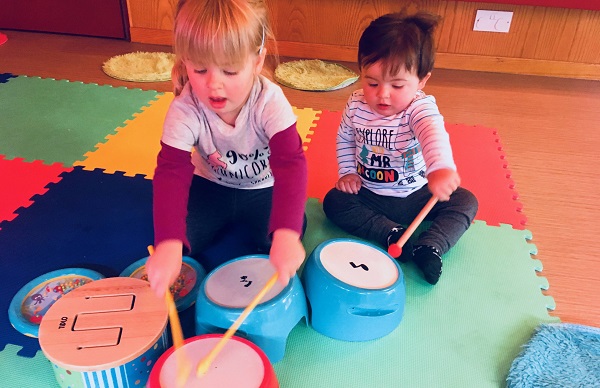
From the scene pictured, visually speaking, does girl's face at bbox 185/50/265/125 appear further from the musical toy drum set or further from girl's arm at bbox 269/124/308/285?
the musical toy drum set

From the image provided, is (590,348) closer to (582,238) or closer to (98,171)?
(582,238)

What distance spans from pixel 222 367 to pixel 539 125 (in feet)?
4.66

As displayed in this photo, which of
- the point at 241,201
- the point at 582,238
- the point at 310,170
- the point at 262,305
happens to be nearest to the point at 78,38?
the point at 310,170

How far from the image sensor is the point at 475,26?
2045 millimetres

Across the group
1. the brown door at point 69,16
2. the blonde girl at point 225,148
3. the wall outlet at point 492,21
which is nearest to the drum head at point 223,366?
the blonde girl at point 225,148

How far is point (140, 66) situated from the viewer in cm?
196

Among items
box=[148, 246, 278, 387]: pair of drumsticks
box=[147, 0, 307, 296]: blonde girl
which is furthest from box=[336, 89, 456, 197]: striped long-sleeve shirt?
box=[148, 246, 278, 387]: pair of drumsticks

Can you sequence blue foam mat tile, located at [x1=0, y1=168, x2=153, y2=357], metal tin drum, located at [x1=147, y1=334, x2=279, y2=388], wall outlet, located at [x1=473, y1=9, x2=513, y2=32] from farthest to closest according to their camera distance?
wall outlet, located at [x1=473, y1=9, x2=513, y2=32] < blue foam mat tile, located at [x1=0, y1=168, x2=153, y2=357] < metal tin drum, located at [x1=147, y1=334, x2=279, y2=388]

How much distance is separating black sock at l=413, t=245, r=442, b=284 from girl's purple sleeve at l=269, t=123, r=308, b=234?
29 centimetres

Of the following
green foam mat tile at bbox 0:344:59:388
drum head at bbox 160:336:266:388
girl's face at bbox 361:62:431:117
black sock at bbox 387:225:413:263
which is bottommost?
green foam mat tile at bbox 0:344:59:388

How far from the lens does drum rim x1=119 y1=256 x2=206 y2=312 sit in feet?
2.90

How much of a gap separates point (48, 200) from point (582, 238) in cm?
124

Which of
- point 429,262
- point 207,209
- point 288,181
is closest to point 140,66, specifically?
point 207,209

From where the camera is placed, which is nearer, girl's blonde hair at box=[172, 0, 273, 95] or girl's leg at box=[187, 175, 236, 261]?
girl's blonde hair at box=[172, 0, 273, 95]
